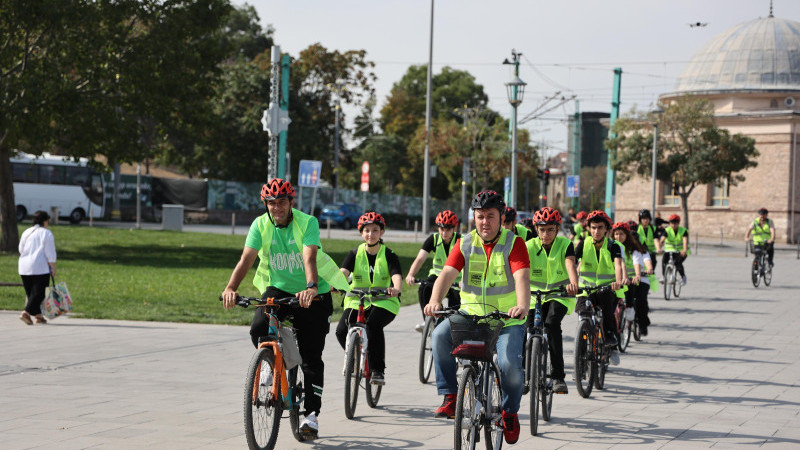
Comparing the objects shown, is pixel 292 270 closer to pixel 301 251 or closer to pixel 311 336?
pixel 301 251

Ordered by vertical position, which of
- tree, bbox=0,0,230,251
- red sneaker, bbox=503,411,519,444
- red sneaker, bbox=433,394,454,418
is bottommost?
red sneaker, bbox=503,411,519,444

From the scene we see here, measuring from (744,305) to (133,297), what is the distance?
1139 centimetres

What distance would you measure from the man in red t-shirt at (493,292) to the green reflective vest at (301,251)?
935 millimetres

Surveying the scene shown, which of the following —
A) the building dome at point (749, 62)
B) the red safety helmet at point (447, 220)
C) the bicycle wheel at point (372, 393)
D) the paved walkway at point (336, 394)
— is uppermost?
the building dome at point (749, 62)

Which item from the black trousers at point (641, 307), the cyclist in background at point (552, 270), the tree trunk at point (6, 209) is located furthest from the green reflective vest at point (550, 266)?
the tree trunk at point (6, 209)

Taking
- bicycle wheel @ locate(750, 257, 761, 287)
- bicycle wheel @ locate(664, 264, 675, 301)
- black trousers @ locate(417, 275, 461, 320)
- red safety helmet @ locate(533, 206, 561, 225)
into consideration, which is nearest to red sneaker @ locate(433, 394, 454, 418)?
red safety helmet @ locate(533, 206, 561, 225)

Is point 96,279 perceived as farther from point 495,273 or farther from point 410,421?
point 495,273

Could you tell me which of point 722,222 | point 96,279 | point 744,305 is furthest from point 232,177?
point 744,305

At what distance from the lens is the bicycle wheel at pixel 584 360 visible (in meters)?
9.17

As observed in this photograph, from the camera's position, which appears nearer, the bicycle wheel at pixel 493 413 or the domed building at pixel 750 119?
the bicycle wheel at pixel 493 413

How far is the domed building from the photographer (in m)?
59.2

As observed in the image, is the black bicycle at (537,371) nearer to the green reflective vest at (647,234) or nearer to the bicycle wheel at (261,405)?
→ the bicycle wheel at (261,405)

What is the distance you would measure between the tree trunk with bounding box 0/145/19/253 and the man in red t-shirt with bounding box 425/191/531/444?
2254 centimetres

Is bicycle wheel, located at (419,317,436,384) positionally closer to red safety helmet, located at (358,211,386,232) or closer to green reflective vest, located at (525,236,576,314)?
green reflective vest, located at (525,236,576,314)
